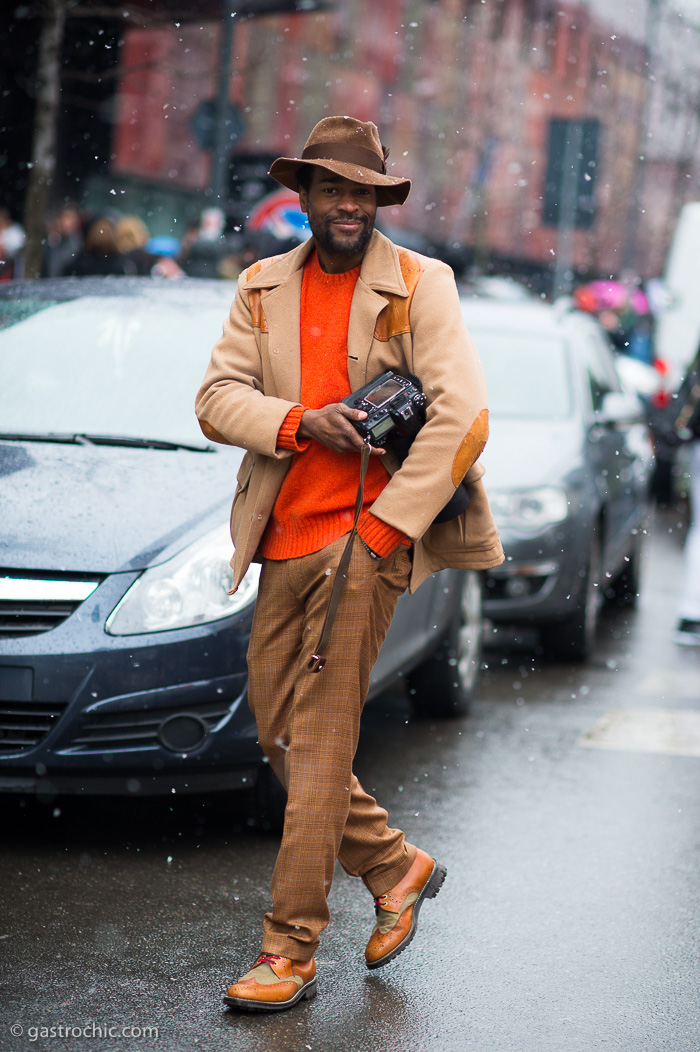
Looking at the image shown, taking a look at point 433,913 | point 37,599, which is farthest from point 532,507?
point 37,599

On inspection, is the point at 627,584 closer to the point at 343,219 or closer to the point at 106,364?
the point at 106,364

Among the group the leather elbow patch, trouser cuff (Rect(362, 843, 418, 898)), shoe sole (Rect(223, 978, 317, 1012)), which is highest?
the leather elbow patch

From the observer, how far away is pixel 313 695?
11.7ft

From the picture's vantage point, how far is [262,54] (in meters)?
15.9

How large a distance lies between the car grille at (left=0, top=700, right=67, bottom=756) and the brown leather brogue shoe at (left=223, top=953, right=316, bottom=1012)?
43.2 inches

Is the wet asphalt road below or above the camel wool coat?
below

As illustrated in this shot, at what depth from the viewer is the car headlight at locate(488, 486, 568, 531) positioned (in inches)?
295

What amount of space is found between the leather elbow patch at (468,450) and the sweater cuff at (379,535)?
0.18m

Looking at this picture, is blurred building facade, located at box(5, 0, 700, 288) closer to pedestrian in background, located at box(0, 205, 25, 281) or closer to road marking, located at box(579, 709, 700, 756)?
pedestrian in background, located at box(0, 205, 25, 281)

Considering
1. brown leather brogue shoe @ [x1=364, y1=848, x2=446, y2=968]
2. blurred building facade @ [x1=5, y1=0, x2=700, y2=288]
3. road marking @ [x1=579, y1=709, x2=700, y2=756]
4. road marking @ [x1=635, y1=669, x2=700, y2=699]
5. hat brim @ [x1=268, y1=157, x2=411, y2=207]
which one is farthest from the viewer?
blurred building facade @ [x1=5, y1=0, x2=700, y2=288]

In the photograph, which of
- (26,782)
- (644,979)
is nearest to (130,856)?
(26,782)

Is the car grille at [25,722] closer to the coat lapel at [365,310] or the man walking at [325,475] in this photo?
the man walking at [325,475]

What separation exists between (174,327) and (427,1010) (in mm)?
3098

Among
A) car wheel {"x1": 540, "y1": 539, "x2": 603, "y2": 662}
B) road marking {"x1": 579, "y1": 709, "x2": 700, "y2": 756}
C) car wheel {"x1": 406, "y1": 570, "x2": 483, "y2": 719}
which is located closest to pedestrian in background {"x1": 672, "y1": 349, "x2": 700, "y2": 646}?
car wheel {"x1": 540, "y1": 539, "x2": 603, "y2": 662}
